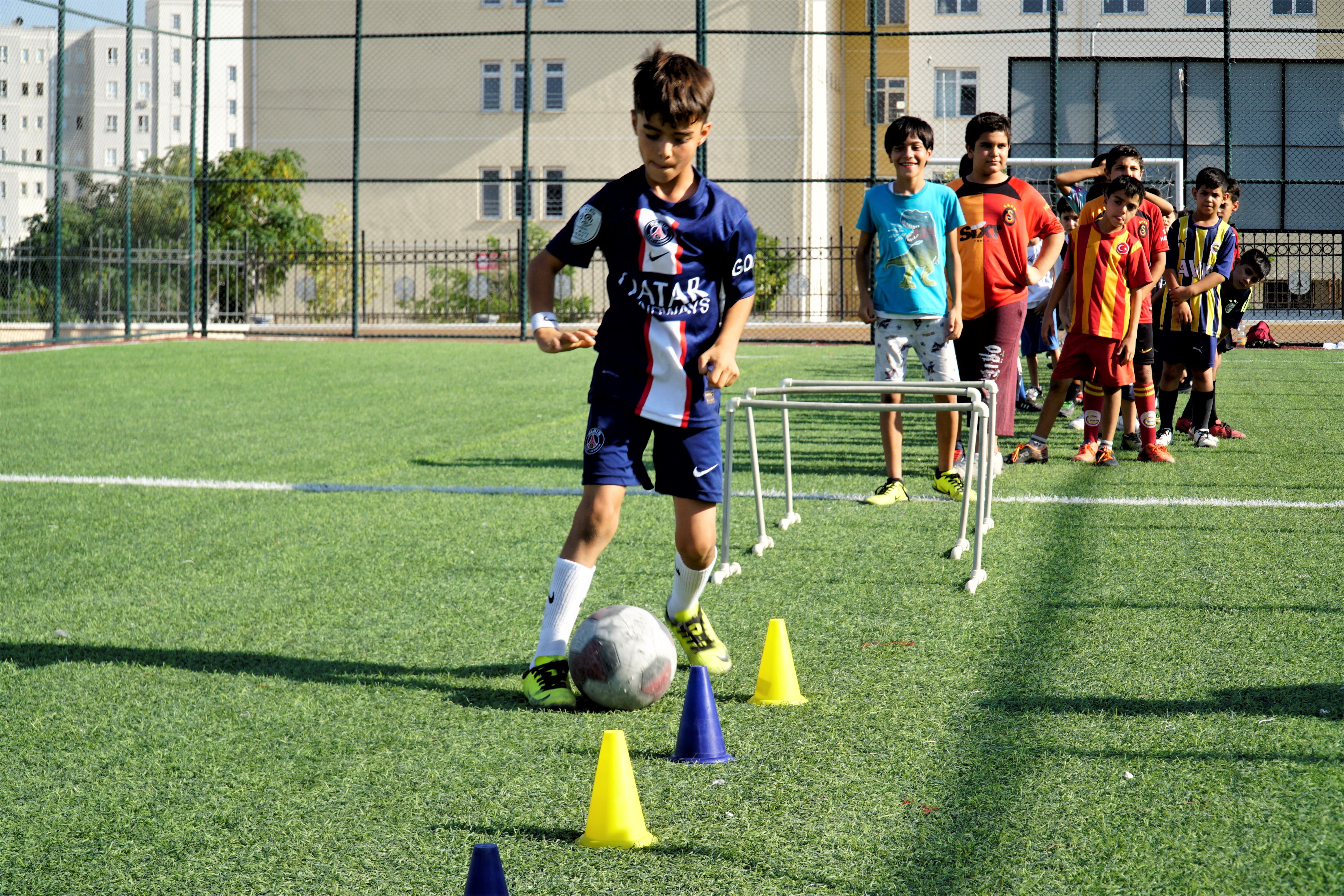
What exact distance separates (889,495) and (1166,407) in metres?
3.68

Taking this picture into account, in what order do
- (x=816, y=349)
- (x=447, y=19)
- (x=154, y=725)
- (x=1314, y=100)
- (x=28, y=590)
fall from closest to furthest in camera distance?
(x=154, y=725) < (x=28, y=590) < (x=816, y=349) < (x=1314, y=100) < (x=447, y=19)

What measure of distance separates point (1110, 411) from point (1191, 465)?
0.60 meters

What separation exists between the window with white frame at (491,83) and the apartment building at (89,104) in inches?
530

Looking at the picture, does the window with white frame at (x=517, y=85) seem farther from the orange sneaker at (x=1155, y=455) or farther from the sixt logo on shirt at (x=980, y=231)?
the sixt logo on shirt at (x=980, y=231)

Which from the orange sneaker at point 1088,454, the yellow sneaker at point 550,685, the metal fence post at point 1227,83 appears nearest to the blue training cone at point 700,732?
the yellow sneaker at point 550,685

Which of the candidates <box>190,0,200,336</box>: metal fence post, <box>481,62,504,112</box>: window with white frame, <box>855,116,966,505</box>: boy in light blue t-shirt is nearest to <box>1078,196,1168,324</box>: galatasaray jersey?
<box>855,116,966,505</box>: boy in light blue t-shirt

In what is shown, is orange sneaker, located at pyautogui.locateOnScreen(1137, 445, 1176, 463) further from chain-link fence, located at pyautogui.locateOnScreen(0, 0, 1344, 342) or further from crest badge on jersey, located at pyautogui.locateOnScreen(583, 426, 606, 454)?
chain-link fence, located at pyautogui.locateOnScreen(0, 0, 1344, 342)

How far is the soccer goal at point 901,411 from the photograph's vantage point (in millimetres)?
4816

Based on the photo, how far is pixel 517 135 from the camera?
3606 centimetres

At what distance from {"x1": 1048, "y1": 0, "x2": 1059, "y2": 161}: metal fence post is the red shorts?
1011cm

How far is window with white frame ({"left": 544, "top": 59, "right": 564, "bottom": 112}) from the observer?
117 ft

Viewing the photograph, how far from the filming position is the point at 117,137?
62.3 feet

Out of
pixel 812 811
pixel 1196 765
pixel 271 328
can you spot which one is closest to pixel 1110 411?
pixel 1196 765

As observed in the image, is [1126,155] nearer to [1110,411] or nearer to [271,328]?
[1110,411]
